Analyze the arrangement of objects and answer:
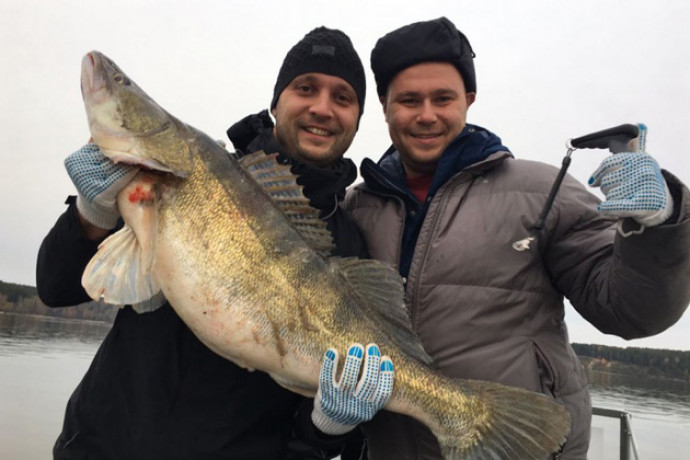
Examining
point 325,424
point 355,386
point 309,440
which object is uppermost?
point 355,386

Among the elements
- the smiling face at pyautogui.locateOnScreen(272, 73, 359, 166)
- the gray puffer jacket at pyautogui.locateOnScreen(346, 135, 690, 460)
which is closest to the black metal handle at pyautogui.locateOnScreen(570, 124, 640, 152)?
the gray puffer jacket at pyautogui.locateOnScreen(346, 135, 690, 460)

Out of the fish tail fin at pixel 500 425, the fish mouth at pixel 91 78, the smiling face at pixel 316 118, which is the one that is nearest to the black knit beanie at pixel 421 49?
the smiling face at pixel 316 118

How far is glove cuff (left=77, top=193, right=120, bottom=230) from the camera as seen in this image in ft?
7.53

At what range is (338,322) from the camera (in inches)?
90.9

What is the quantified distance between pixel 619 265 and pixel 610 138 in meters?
0.56

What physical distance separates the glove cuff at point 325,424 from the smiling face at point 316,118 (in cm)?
156

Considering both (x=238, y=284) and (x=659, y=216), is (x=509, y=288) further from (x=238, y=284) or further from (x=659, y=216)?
(x=238, y=284)

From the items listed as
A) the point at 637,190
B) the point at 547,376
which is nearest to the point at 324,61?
the point at 637,190

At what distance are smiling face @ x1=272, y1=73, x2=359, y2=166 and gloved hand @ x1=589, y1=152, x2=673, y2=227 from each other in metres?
1.68

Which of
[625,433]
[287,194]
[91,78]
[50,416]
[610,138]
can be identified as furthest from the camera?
[50,416]

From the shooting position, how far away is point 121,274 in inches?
87.7

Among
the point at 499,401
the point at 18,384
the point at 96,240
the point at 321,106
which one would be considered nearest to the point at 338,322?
the point at 499,401

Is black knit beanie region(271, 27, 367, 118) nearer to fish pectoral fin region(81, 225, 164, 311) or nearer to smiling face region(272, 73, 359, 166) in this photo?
smiling face region(272, 73, 359, 166)

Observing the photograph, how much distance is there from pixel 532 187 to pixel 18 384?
15532 millimetres
